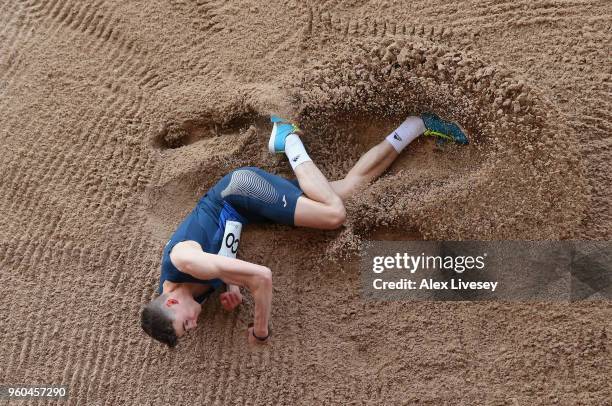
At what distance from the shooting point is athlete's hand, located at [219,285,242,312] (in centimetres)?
348

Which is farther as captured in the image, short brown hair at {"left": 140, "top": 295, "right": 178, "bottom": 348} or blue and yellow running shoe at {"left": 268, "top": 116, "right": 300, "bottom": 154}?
blue and yellow running shoe at {"left": 268, "top": 116, "right": 300, "bottom": 154}

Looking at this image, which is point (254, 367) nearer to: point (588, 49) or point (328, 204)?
point (328, 204)

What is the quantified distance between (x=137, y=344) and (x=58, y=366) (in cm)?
49

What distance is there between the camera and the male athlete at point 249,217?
10.6 ft

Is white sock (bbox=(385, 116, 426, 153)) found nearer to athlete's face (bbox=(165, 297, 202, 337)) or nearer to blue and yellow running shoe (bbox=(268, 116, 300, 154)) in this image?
blue and yellow running shoe (bbox=(268, 116, 300, 154))

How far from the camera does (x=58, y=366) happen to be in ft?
11.8

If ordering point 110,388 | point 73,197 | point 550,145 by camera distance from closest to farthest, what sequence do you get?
point 550,145 → point 110,388 → point 73,197

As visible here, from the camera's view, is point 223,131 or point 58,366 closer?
point 58,366

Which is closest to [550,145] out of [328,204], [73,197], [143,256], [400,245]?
[400,245]

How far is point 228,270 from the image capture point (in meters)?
3.19

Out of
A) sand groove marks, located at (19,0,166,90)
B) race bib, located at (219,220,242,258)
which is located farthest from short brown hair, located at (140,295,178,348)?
sand groove marks, located at (19,0,166,90)

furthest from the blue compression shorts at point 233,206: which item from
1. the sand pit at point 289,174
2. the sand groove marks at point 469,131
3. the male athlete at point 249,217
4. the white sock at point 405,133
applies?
the white sock at point 405,133

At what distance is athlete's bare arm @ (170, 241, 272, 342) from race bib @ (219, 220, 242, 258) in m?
0.17

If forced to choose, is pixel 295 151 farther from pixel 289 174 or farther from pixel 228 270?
pixel 228 270
